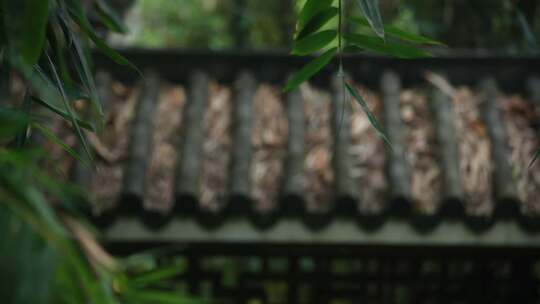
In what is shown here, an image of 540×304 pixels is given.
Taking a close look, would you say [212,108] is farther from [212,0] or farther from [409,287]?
[212,0]

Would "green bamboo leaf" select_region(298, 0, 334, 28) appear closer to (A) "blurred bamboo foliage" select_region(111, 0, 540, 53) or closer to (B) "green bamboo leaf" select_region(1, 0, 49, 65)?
(A) "blurred bamboo foliage" select_region(111, 0, 540, 53)

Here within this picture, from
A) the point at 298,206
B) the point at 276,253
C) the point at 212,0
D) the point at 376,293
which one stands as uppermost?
the point at 212,0

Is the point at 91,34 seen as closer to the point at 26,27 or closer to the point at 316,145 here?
the point at 26,27

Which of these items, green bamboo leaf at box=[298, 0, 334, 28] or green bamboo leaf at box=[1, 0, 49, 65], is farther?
green bamboo leaf at box=[298, 0, 334, 28]

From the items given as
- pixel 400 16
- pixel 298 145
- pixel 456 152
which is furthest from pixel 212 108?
pixel 400 16

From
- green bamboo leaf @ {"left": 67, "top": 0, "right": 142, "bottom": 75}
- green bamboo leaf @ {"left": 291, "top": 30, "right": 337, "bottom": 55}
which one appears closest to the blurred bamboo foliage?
green bamboo leaf @ {"left": 291, "top": 30, "right": 337, "bottom": 55}

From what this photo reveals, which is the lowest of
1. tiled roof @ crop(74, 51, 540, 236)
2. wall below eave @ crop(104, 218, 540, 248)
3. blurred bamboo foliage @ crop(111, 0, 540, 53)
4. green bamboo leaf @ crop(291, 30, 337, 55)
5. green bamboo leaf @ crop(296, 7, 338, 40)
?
wall below eave @ crop(104, 218, 540, 248)
